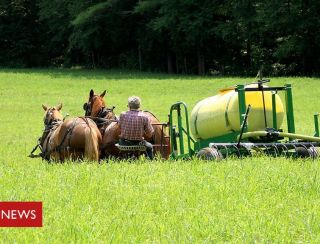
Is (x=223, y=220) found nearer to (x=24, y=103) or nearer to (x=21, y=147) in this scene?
(x=21, y=147)

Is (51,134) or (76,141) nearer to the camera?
(76,141)

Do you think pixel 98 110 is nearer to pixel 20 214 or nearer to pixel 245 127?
pixel 245 127

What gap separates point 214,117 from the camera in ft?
41.1

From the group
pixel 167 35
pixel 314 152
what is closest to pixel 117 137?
pixel 314 152

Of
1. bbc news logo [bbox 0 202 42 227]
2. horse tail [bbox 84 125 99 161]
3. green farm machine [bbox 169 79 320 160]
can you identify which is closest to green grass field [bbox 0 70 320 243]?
bbc news logo [bbox 0 202 42 227]

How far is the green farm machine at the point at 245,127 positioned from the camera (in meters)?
11.0

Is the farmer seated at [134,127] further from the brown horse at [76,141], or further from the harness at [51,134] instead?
the harness at [51,134]

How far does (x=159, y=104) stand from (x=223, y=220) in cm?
2692

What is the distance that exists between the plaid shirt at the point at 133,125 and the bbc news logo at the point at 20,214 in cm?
540

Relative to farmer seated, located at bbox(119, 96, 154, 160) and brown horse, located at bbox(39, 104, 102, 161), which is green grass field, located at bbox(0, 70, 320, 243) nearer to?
brown horse, located at bbox(39, 104, 102, 161)

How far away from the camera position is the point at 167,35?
59.8m

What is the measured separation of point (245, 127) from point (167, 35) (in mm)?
48911

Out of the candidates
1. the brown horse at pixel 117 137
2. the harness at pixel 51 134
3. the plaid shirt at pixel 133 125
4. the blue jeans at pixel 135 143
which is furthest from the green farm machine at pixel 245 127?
the harness at pixel 51 134

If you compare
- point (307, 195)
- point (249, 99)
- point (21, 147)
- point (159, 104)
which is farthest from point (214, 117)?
point (159, 104)
